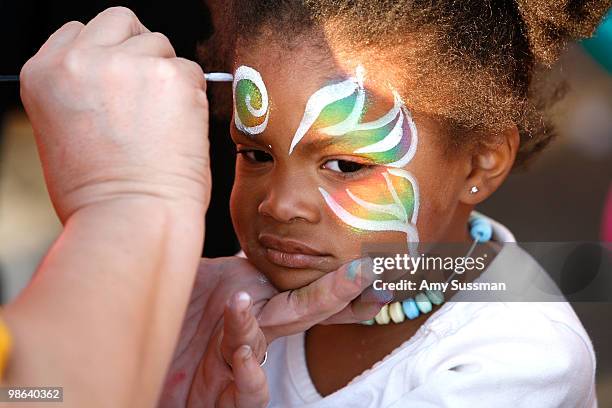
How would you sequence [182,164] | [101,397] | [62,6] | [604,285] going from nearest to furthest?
[101,397] → [182,164] → [604,285] → [62,6]

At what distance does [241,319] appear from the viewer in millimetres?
993

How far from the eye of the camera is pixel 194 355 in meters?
1.21

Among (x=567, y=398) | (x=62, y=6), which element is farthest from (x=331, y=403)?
(x=62, y=6)

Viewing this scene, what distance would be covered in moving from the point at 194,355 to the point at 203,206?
451 mm

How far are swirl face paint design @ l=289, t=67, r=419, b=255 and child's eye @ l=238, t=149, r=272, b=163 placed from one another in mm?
78

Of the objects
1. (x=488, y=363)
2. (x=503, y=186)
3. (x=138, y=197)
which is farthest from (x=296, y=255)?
(x=503, y=186)

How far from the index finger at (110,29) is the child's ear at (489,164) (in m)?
0.56

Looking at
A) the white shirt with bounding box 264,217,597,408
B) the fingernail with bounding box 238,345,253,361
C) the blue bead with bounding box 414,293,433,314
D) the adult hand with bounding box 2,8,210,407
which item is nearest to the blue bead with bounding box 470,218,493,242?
the white shirt with bounding box 264,217,597,408

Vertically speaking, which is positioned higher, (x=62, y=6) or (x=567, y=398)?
(x=62, y=6)

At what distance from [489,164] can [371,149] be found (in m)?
0.23

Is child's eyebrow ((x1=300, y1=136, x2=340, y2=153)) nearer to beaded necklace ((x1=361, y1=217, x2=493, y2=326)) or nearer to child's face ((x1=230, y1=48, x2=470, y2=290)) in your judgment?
child's face ((x1=230, y1=48, x2=470, y2=290))

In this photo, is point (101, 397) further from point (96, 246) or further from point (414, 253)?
point (414, 253)

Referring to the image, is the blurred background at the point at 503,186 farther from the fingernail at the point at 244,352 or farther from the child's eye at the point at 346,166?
the fingernail at the point at 244,352

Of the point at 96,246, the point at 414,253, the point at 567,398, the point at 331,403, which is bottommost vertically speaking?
the point at 331,403
